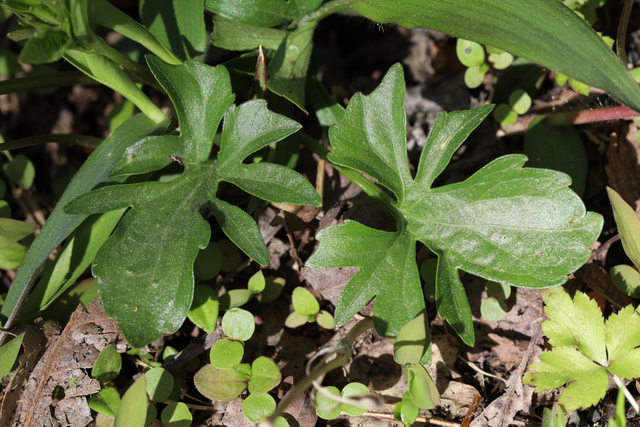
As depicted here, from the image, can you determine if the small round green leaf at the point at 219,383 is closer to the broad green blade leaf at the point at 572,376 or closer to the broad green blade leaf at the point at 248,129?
the broad green blade leaf at the point at 248,129

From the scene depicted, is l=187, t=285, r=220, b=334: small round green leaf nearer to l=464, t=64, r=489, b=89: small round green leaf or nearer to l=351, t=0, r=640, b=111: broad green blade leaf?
→ l=351, t=0, r=640, b=111: broad green blade leaf

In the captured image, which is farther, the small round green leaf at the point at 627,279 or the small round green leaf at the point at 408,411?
the small round green leaf at the point at 627,279

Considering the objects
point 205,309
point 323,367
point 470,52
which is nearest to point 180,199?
point 205,309

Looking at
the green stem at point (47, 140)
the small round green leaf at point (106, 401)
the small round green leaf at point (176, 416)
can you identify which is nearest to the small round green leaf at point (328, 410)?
the small round green leaf at point (176, 416)

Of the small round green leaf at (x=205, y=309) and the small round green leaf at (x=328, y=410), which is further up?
the small round green leaf at (x=205, y=309)

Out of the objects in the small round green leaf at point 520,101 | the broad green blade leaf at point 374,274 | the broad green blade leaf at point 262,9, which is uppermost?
the broad green blade leaf at point 262,9

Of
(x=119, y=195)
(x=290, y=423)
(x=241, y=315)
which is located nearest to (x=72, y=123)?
(x=119, y=195)

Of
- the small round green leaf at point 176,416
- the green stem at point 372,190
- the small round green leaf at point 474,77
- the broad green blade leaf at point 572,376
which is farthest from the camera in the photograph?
the small round green leaf at point 474,77
